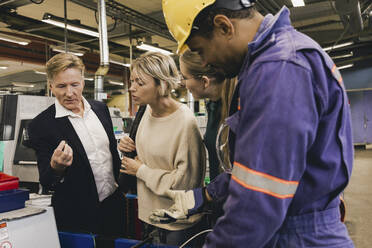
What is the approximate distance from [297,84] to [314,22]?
8336mm

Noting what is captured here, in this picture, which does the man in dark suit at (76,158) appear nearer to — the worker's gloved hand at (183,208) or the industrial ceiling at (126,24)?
the worker's gloved hand at (183,208)

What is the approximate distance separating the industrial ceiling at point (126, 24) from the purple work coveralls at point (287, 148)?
4446mm

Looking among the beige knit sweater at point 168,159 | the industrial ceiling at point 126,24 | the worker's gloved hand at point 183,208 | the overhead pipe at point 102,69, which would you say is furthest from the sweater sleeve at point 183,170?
the industrial ceiling at point 126,24

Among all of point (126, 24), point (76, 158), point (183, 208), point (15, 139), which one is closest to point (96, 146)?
point (76, 158)

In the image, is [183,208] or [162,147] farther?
[162,147]

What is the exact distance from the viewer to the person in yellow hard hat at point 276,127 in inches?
20.3

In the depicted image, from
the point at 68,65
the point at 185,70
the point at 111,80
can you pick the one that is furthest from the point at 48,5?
the point at 111,80

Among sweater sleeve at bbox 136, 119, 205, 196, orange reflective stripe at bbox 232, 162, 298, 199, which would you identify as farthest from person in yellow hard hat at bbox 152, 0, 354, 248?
sweater sleeve at bbox 136, 119, 205, 196

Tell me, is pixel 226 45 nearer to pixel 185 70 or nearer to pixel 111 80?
pixel 185 70

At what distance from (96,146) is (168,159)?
1.55ft

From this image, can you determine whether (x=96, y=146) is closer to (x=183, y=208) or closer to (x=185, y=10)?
(x=183, y=208)

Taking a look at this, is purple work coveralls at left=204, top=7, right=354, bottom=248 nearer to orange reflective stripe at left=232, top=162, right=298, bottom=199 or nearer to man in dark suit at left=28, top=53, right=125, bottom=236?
orange reflective stripe at left=232, top=162, right=298, bottom=199

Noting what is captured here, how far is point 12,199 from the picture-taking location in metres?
1.16

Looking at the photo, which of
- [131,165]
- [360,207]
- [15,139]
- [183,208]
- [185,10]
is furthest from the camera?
[360,207]
